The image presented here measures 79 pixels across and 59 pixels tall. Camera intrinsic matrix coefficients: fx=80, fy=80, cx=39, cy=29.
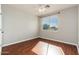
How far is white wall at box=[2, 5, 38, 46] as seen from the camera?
1176mm

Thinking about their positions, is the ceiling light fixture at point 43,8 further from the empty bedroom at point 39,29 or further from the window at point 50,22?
the window at point 50,22

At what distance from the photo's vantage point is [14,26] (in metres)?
1.23

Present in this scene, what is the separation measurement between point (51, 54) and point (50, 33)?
33 centimetres

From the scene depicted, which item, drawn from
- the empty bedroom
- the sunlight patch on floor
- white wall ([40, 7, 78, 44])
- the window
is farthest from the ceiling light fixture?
the sunlight patch on floor

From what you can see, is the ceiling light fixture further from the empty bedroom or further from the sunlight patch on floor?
the sunlight patch on floor

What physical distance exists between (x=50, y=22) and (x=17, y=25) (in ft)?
1.72

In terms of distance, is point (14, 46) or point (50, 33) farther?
point (50, 33)

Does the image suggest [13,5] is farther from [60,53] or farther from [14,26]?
[60,53]

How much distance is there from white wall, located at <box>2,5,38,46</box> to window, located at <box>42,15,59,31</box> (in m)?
0.13

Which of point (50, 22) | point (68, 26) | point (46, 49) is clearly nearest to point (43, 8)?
point (50, 22)

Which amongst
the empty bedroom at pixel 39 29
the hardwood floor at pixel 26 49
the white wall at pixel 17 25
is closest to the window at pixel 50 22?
the empty bedroom at pixel 39 29

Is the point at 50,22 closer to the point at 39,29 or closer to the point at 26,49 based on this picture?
the point at 39,29

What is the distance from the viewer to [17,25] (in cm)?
124
